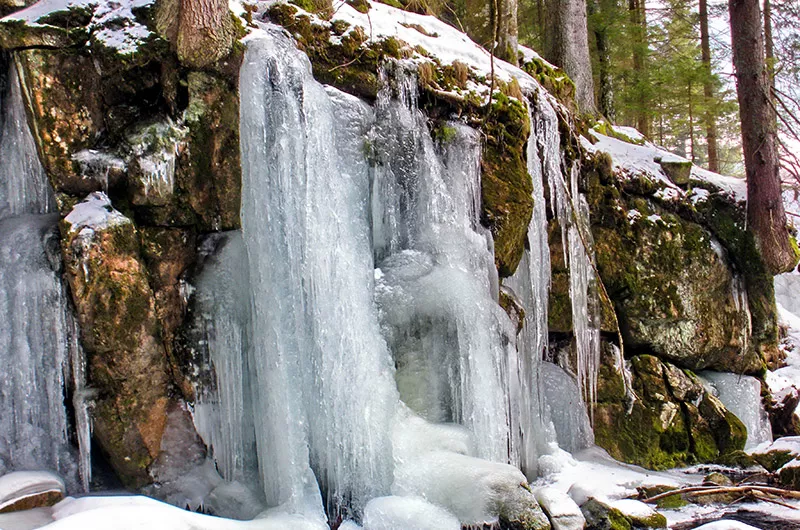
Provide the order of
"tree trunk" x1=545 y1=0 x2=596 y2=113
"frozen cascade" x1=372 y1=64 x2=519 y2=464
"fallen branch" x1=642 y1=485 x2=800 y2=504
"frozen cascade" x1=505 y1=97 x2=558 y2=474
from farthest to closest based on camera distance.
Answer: "tree trunk" x1=545 y1=0 x2=596 y2=113 < "frozen cascade" x1=505 y1=97 x2=558 y2=474 < "fallen branch" x1=642 y1=485 x2=800 y2=504 < "frozen cascade" x1=372 y1=64 x2=519 y2=464

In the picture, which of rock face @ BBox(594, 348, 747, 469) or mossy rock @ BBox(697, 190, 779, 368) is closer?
rock face @ BBox(594, 348, 747, 469)

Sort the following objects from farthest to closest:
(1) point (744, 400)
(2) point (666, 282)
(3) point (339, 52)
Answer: (1) point (744, 400) → (2) point (666, 282) → (3) point (339, 52)

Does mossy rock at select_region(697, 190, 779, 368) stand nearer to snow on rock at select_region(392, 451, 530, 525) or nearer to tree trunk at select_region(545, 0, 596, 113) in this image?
tree trunk at select_region(545, 0, 596, 113)

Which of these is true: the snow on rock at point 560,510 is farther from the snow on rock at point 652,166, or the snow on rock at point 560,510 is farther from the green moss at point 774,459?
the snow on rock at point 652,166

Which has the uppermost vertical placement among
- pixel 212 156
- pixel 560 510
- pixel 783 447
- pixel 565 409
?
pixel 212 156

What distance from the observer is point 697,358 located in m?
8.15

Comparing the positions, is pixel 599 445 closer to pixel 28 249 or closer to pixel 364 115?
pixel 364 115

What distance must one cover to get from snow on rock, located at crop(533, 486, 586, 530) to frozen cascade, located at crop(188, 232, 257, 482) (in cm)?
221

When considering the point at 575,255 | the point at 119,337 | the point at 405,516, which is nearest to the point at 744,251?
the point at 575,255

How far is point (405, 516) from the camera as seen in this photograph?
411cm

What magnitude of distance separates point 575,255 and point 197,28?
15.6 ft

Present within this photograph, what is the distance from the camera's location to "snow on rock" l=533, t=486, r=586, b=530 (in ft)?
15.2

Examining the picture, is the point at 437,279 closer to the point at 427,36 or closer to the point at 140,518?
the point at 427,36

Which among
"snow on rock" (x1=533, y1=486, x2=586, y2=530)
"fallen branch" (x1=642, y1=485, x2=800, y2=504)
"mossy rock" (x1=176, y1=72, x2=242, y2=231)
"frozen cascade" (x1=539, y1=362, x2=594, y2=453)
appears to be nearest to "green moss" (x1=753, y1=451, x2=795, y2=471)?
"fallen branch" (x1=642, y1=485, x2=800, y2=504)
